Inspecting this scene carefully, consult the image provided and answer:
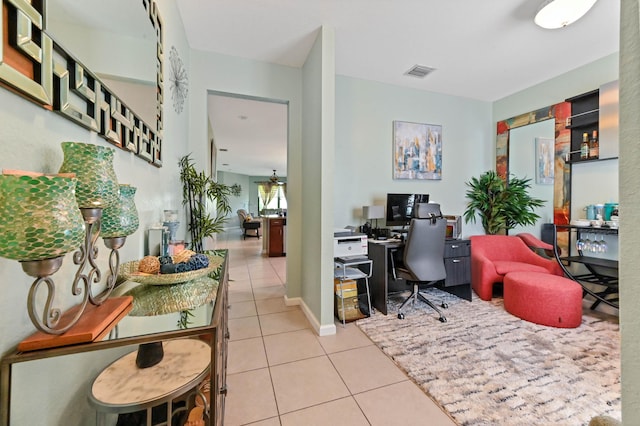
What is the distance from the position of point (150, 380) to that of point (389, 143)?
3.56 m

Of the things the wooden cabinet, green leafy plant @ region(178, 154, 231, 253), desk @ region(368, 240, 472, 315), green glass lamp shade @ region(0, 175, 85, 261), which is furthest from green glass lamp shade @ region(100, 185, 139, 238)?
the wooden cabinet

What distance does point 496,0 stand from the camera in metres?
2.12

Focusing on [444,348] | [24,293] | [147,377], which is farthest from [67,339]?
[444,348]

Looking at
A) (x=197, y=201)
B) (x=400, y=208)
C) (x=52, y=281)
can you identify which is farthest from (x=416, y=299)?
(x=52, y=281)

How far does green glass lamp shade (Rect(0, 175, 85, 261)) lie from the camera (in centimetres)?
43

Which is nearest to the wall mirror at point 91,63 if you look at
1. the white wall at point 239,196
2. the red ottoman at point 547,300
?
the red ottoman at point 547,300

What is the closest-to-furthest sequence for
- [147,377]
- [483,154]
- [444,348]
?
[147,377] < [444,348] < [483,154]

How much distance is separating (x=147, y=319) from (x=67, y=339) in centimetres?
19

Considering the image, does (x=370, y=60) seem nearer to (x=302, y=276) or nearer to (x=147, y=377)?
(x=302, y=276)

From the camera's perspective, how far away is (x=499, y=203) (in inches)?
148

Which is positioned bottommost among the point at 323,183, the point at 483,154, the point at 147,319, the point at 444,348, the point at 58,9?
the point at 444,348

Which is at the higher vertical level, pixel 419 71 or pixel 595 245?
pixel 419 71

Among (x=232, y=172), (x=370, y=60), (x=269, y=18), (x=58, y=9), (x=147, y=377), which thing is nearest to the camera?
(x=58, y=9)

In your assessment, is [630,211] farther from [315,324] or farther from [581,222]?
[581,222]
